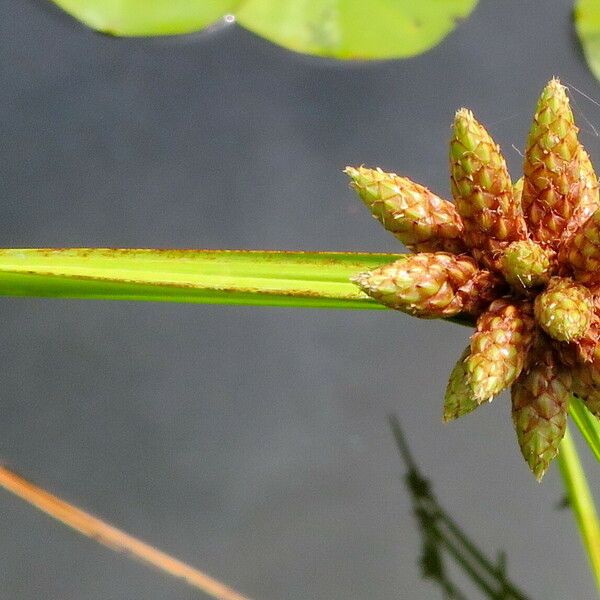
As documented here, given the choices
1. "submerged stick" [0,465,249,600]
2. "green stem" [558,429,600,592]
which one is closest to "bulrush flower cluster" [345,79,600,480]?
"green stem" [558,429,600,592]

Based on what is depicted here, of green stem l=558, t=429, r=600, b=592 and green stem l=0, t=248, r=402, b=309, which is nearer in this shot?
green stem l=0, t=248, r=402, b=309

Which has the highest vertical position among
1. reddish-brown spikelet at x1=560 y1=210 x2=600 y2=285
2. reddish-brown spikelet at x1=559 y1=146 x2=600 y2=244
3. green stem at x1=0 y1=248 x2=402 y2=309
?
green stem at x1=0 y1=248 x2=402 y2=309

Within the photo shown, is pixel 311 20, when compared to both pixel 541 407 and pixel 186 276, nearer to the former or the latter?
pixel 186 276

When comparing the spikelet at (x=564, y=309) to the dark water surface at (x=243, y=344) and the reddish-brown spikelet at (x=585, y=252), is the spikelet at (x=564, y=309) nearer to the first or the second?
the reddish-brown spikelet at (x=585, y=252)

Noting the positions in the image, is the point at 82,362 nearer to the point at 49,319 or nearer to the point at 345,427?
the point at 49,319

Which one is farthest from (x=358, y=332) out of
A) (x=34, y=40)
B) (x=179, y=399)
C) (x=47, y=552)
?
(x=34, y=40)

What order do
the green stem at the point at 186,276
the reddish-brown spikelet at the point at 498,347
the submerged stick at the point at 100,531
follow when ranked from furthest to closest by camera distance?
the submerged stick at the point at 100,531 → the green stem at the point at 186,276 → the reddish-brown spikelet at the point at 498,347

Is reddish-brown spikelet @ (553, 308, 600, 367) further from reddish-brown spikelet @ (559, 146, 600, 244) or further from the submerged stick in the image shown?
the submerged stick

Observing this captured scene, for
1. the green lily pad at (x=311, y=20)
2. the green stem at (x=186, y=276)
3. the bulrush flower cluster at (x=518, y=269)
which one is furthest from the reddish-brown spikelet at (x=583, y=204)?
the green lily pad at (x=311, y=20)
